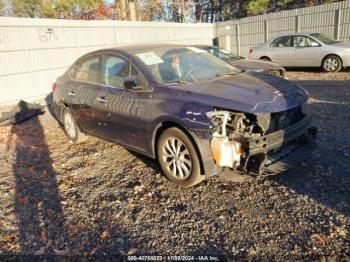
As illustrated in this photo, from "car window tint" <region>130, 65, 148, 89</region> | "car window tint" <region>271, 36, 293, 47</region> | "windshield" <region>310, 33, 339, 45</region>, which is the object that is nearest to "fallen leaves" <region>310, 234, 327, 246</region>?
"car window tint" <region>130, 65, 148, 89</region>

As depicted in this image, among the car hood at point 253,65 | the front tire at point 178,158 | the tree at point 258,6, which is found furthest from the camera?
the tree at point 258,6

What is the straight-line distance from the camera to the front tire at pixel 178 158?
371cm

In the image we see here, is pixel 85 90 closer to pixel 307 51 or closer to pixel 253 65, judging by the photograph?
pixel 253 65

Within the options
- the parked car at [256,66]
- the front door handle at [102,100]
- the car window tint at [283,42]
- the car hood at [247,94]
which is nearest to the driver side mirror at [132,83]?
the car hood at [247,94]

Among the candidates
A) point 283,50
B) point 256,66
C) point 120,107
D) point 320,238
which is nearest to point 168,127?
point 120,107

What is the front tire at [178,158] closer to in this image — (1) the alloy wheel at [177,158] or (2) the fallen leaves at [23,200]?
(1) the alloy wheel at [177,158]

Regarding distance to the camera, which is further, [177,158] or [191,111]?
[177,158]

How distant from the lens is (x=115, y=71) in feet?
15.7

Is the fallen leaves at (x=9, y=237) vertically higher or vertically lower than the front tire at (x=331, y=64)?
lower

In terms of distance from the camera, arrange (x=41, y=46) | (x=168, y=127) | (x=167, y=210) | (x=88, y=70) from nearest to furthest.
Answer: (x=167, y=210) < (x=168, y=127) < (x=88, y=70) < (x=41, y=46)

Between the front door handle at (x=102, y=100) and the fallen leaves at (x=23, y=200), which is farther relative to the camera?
the front door handle at (x=102, y=100)

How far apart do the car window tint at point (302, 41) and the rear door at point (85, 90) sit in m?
9.37

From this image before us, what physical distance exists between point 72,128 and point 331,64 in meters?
9.56

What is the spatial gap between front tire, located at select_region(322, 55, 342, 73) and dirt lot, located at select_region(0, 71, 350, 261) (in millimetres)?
6970
